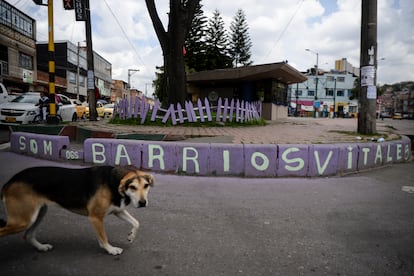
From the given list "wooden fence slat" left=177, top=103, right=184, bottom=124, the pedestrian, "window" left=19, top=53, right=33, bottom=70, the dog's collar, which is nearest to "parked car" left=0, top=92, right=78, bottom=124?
the pedestrian

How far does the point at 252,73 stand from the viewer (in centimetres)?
2136

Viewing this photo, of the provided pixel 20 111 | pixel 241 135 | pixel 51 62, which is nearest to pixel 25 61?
pixel 20 111

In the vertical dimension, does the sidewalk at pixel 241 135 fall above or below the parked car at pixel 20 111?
below

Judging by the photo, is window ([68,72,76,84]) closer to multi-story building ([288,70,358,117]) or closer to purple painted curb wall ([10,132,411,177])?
multi-story building ([288,70,358,117])

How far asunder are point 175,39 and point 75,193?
36.9 ft

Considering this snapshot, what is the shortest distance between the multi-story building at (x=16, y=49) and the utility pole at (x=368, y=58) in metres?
27.6

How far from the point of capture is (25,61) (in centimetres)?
3162

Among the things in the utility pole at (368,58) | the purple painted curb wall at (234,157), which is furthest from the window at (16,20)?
the utility pole at (368,58)

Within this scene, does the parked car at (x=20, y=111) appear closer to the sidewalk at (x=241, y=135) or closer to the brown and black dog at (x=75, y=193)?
the sidewalk at (x=241, y=135)

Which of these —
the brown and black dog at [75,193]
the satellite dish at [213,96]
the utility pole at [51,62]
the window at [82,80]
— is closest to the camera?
the brown and black dog at [75,193]

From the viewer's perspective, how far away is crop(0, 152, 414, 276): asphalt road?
2.56m

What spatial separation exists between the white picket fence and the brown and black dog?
8.67 m

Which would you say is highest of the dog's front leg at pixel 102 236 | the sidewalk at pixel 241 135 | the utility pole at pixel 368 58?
the utility pole at pixel 368 58

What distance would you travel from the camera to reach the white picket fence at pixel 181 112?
1186 cm
